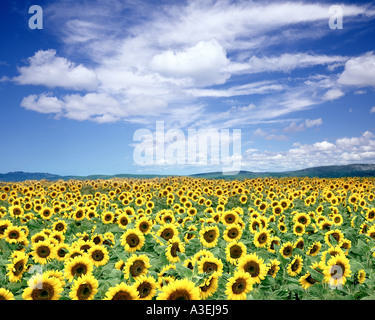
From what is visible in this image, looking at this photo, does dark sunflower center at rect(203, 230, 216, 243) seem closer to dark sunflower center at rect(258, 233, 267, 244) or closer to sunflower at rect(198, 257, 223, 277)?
dark sunflower center at rect(258, 233, 267, 244)

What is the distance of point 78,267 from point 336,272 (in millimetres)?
4509

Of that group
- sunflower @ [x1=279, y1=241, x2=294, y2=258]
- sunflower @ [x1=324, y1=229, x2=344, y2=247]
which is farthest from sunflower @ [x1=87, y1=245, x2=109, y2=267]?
sunflower @ [x1=324, y1=229, x2=344, y2=247]

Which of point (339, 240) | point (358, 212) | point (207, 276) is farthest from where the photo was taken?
point (358, 212)

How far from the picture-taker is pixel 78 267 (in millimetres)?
5754

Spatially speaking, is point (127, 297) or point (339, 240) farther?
point (339, 240)

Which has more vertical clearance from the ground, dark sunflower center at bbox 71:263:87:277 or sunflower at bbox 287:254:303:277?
dark sunflower center at bbox 71:263:87:277

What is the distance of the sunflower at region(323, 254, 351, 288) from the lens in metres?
5.30

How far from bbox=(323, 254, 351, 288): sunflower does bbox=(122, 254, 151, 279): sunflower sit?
308 centimetres

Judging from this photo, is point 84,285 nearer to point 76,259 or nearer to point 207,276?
point 76,259

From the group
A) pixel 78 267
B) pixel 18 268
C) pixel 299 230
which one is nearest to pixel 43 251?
pixel 18 268

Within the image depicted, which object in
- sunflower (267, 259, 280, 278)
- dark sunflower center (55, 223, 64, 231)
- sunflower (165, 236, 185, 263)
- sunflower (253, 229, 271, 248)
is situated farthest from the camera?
dark sunflower center (55, 223, 64, 231)
